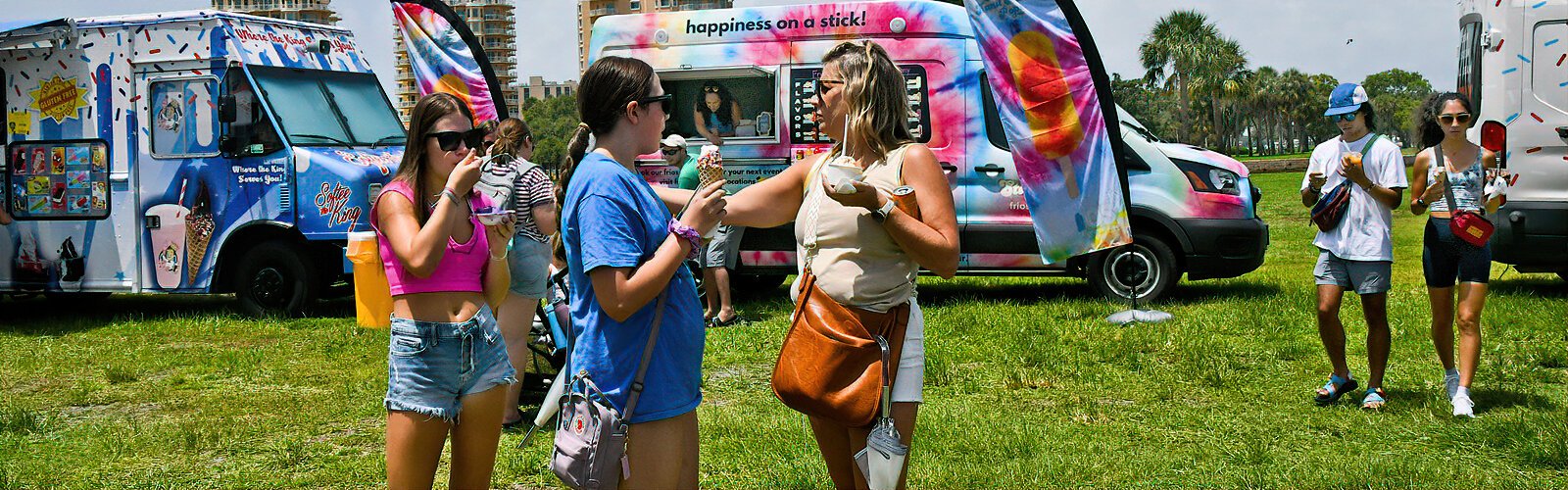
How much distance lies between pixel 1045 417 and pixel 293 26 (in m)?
8.12

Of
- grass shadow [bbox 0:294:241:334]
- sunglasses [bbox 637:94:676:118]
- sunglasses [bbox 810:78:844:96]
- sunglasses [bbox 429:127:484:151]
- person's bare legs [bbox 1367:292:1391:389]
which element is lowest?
grass shadow [bbox 0:294:241:334]

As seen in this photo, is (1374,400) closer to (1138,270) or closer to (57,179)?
(1138,270)

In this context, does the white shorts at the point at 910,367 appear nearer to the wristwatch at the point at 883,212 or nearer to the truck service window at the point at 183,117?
the wristwatch at the point at 883,212

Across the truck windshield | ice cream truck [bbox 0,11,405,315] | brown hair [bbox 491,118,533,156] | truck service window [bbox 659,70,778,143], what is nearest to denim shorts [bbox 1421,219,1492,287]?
brown hair [bbox 491,118,533,156]

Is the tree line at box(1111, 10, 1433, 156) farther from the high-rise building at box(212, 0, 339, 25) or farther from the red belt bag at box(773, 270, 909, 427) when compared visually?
the high-rise building at box(212, 0, 339, 25)

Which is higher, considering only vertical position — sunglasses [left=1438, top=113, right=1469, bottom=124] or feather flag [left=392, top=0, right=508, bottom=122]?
feather flag [left=392, top=0, right=508, bottom=122]

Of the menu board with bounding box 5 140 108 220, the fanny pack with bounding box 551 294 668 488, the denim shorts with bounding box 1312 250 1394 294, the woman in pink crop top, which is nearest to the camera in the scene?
the fanny pack with bounding box 551 294 668 488

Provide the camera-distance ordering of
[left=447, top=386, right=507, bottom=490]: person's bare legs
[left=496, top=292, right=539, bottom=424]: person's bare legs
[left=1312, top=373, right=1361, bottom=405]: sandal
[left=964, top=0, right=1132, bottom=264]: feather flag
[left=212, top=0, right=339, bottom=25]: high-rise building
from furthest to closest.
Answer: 1. [left=212, top=0, right=339, bottom=25]: high-rise building
2. [left=964, top=0, right=1132, bottom=264]: feather flag
3. [left=1312, top=373, right=1361, bottom=405]: sandal
4. [left=496, top=292, right=539, bottom=424]: person's bare legs
5. [left=447, top=386, right=507, bottom=490]: person's bare legs

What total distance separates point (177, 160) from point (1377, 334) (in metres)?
9.37

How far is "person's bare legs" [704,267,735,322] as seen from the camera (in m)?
10.2

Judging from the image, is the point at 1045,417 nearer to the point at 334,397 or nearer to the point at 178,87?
the point at 334,397

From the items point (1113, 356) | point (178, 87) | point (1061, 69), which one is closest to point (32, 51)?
point (178, 87)

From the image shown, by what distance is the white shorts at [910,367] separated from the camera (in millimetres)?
3535

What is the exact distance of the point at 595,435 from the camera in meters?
3.06
